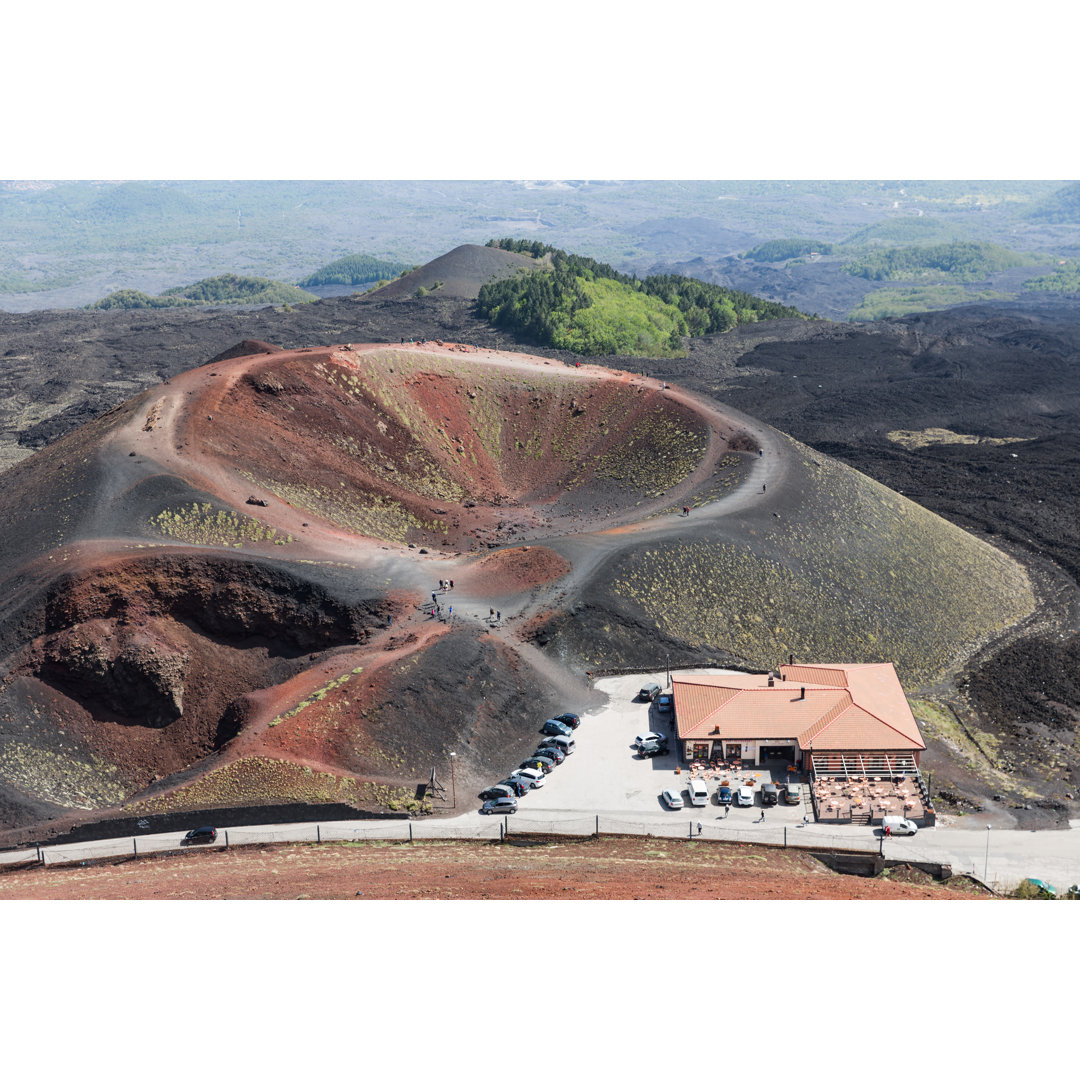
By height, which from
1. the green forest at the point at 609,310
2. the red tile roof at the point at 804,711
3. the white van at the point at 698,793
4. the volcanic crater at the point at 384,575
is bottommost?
the white van at the point at 698,793

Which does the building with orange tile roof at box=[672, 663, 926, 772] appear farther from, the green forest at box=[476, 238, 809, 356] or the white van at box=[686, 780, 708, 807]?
the green forest at box=[476, 238, 809, 356]

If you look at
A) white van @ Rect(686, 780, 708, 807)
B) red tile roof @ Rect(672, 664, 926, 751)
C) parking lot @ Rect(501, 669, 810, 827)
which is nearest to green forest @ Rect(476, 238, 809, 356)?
red tile roof @ Rect(672, 664, 926, 751)

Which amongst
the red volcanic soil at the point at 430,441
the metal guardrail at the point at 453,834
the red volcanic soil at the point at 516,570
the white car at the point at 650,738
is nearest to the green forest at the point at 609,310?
the red volcanic soil at the point at 430,441

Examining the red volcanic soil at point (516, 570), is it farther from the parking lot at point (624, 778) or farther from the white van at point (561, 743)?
the white van at point (561, 743)

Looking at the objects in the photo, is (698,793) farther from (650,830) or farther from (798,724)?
(798,724)

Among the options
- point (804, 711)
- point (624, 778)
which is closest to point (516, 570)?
point (624, 778)

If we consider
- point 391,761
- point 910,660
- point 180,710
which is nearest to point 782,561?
point 910,660
